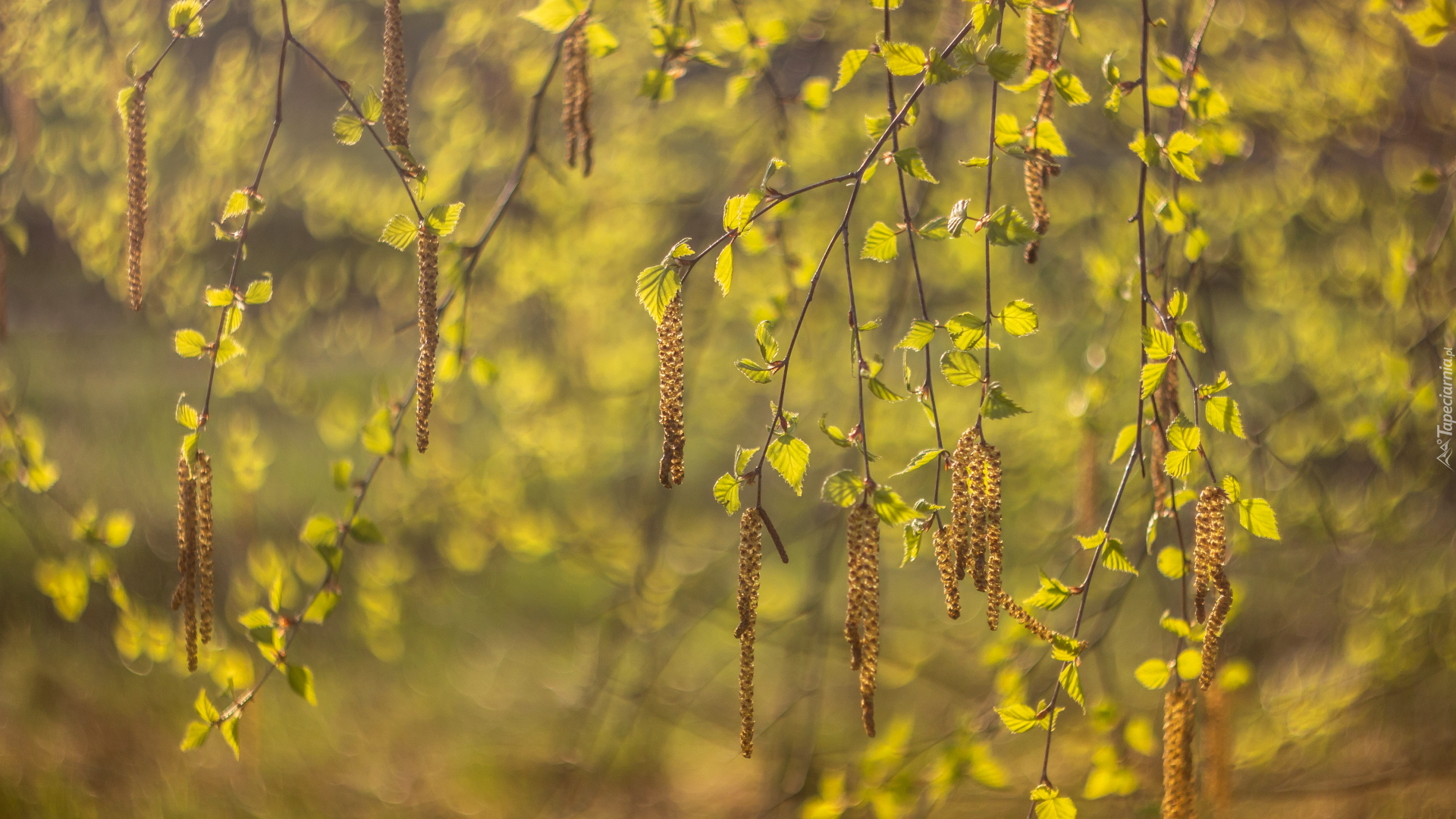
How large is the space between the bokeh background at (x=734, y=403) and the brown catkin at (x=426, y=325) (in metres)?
0.28

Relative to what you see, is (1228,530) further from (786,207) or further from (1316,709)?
(786,207)

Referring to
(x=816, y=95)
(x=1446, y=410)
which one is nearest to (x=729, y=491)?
(x=816, y=95)

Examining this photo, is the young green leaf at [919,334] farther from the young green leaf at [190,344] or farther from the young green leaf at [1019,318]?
the young green leaf at [190,344]

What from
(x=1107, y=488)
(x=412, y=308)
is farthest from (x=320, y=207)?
(x=1107, y=488)

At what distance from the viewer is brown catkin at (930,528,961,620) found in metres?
0.74

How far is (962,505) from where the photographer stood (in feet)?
2.50

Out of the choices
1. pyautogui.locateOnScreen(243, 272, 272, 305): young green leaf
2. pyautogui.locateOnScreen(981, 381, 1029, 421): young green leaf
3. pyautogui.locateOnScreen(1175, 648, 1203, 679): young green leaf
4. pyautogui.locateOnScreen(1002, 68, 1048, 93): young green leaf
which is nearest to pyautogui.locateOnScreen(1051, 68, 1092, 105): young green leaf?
pyautogui.locateOnScreen(1002, 68, 1048, 93): young green leaf

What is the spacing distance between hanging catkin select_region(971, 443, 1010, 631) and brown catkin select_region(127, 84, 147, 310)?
72cm

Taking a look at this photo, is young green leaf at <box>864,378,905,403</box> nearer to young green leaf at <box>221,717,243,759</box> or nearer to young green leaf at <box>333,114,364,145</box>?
young green leaf at <box>333,114,364,145</box>

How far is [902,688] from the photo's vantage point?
4.52 m

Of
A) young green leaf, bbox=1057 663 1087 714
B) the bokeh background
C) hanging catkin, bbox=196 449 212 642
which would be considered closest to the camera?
young green leaf, bbox=1057 663 1087 714

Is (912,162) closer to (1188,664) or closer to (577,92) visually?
(577,92)

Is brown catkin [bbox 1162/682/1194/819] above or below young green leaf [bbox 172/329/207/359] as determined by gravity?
below

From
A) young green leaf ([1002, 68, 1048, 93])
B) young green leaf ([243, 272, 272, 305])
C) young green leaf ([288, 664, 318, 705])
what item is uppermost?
young green leaf ([1002, 68, 1048, 93])
